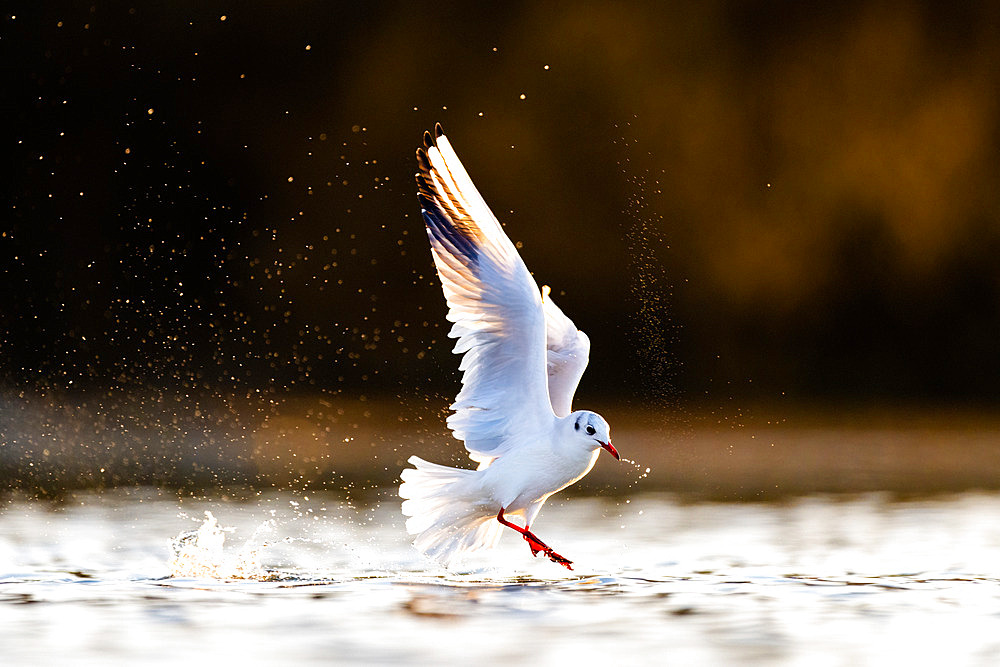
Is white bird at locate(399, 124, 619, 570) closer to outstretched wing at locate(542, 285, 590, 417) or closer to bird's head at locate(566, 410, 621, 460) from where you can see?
bird's head at locate(566, 410, 621, 460)

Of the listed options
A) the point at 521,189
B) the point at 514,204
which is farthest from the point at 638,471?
the point at 521,189

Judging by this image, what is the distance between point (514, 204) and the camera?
84.1ft

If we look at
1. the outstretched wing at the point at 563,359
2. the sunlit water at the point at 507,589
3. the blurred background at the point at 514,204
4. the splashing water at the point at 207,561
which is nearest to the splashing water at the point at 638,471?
the sunlit water at the point at 507,589

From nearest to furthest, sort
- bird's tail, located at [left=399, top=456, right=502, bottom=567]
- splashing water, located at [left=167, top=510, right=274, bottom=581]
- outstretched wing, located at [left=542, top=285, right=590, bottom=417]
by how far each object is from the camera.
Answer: splashing water, located at [left=167, top=510, right=274, bottom=581] < bird's tail, located at [left=399, top=456, right=502, bottom=567] < outstretched wing, located at [left=542, top=285, right=590, bottom=417]

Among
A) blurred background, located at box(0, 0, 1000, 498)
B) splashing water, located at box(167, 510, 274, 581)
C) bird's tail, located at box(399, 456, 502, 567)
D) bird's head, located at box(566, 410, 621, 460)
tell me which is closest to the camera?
bird's head, located at box(566, 410, 621, 460)

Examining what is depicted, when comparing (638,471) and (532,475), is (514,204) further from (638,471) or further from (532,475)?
(532,475)

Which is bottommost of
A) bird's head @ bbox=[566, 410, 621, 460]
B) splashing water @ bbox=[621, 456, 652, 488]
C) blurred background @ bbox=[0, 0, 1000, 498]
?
bird's head @ bbox=[566, 410, 621, 460]

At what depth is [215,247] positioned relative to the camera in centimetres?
2477

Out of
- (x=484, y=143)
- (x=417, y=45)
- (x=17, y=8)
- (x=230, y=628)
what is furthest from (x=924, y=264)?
(x=230, y=628)

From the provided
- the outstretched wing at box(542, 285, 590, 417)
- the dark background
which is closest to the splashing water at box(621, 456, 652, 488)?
the outstretched wing at box(542, 285, 590, 417)

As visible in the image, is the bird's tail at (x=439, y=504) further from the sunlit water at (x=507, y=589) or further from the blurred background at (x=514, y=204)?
the blurred background at (x=514, y=204)

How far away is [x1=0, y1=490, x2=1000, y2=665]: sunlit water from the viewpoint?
6414 millimetres

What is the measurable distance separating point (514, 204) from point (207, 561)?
17.8 metres

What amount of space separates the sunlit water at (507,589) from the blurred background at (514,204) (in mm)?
8477
